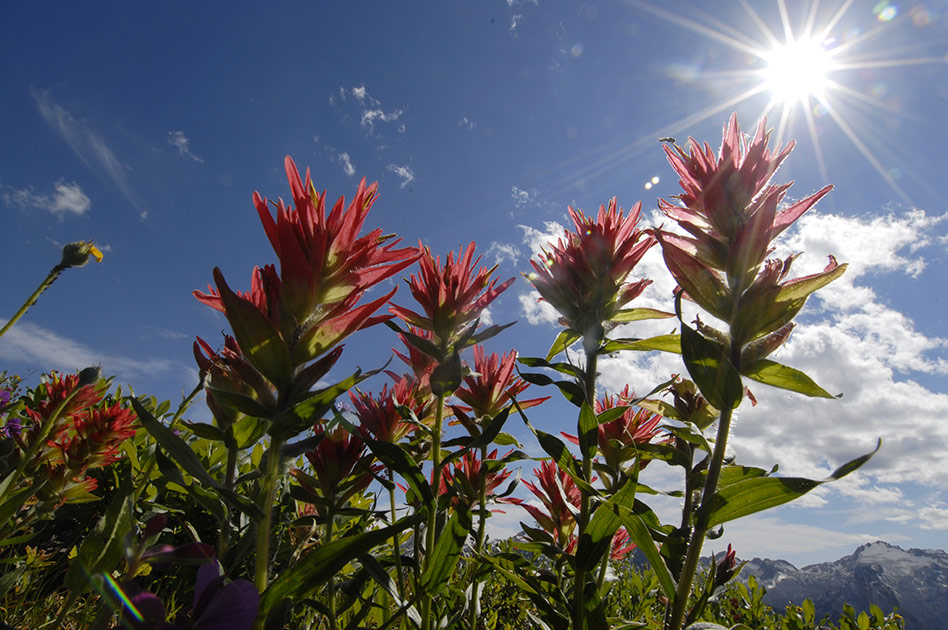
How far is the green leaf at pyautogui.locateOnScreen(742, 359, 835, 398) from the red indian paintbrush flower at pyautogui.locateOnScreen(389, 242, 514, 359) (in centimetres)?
69

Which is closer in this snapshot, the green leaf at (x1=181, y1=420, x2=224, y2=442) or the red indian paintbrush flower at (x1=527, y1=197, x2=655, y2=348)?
the green leaf at (x1=181, y1=420, x2=224, y2=442)

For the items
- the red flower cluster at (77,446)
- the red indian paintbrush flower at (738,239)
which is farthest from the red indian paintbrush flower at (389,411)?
the red flower cluster at (77,446)

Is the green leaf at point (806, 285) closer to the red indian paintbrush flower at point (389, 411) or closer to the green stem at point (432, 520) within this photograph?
the green stem at point (432, 520)

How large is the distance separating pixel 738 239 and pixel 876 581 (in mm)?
155106

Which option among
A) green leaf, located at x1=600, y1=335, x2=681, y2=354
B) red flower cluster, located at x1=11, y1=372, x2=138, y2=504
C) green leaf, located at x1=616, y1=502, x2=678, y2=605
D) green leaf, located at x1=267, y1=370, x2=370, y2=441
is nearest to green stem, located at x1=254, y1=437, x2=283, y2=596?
green leaf, located at x1=267, y1=370, x2=370, y2=441

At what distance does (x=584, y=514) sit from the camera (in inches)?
48.4

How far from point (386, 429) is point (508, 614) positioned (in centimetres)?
184

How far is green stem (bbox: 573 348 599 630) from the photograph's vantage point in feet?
3.59

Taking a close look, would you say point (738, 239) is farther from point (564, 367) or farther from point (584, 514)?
point (584, 514)

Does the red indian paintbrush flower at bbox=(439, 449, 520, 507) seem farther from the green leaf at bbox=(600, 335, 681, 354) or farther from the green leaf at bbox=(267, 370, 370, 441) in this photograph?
the green leaf at bbox=(267, 370, 370, 441)

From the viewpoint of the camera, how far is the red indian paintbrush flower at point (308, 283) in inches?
29.9

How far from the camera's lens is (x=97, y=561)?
2.49 ft

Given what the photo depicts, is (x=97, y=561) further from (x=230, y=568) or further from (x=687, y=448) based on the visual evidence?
(x=687, y=448)

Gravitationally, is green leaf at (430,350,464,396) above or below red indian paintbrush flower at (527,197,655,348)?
below
